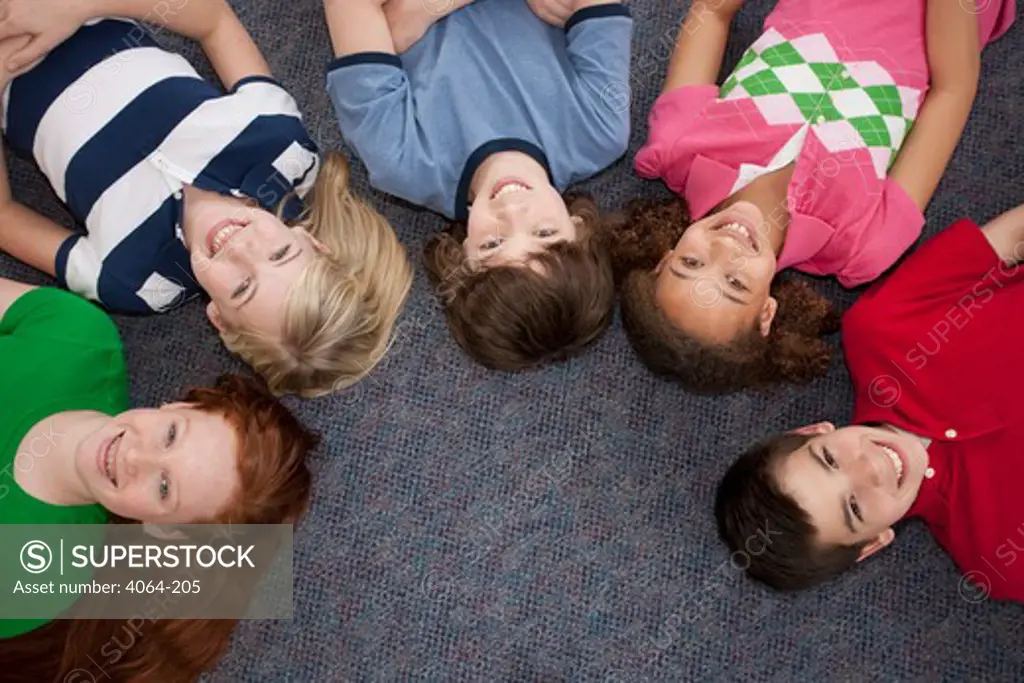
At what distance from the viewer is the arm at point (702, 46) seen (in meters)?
1.66

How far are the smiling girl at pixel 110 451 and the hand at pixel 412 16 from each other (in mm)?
647

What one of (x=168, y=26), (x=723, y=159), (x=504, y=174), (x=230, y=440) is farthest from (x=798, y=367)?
(x=168, y=26)

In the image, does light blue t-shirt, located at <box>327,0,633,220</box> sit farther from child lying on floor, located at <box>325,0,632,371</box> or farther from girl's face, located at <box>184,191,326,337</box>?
girl's face, located at <box>184,191,326,337</box>

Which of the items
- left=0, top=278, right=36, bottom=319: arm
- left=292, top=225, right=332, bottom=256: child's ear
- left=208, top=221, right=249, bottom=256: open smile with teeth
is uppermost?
left=208, top=221, right=249, bottom=256: open smile with teeth

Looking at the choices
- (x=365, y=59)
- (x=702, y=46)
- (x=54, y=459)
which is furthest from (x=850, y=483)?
(x=54, y=459)

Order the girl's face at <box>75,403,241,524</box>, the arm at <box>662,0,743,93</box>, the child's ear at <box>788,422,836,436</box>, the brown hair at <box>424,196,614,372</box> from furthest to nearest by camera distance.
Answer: the arm at <box>662,0,743,93</box>, the child's ear at <box>788,422,836,436</box>, the brown hair at <box>424,196,614,372</box>, the girl's face at <box>75,403,241,524</box>

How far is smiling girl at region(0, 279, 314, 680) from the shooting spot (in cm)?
137

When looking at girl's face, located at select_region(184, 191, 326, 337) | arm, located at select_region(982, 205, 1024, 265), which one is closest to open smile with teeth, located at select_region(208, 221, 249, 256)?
girl's face, located at select_region(184, 191, 326, 337)

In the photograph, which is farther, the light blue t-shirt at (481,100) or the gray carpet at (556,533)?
the gray carpet at (556,533)

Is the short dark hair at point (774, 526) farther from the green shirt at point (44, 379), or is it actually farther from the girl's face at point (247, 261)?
the green shirt at point (44, 379)

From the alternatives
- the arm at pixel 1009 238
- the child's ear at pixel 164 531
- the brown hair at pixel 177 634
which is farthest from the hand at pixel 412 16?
the arm at pixel 1009 238

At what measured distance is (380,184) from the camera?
5.29 feet

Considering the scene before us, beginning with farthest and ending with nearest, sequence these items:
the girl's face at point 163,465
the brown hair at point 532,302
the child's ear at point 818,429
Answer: the child's ear at point 818,429 → the brown hair at point 532,302 → the girl's face at point 163,465

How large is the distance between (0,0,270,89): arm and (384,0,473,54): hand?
24 cm
